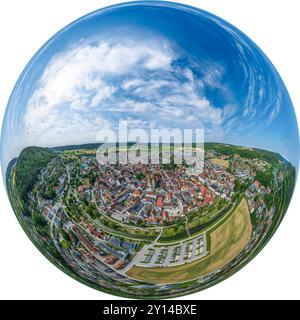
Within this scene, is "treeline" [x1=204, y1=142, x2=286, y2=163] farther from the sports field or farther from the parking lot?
the parking lot

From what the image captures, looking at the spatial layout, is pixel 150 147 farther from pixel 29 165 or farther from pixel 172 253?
pixel 29 165

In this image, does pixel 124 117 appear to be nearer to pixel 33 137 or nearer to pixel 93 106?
pixel 93 106

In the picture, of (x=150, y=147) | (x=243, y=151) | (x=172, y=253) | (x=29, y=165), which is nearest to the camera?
(x=150, y=147)

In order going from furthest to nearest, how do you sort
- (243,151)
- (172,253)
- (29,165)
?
1. (29,165)
2. (172,253)
3. (243,151)

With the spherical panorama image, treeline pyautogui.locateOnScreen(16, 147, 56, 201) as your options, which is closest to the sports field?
the spherical panorama image

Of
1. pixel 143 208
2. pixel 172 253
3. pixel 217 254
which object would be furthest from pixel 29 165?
pixel 217 254

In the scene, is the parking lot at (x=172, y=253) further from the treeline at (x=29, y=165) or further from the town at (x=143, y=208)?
the treeline at (x=29, y=165)
